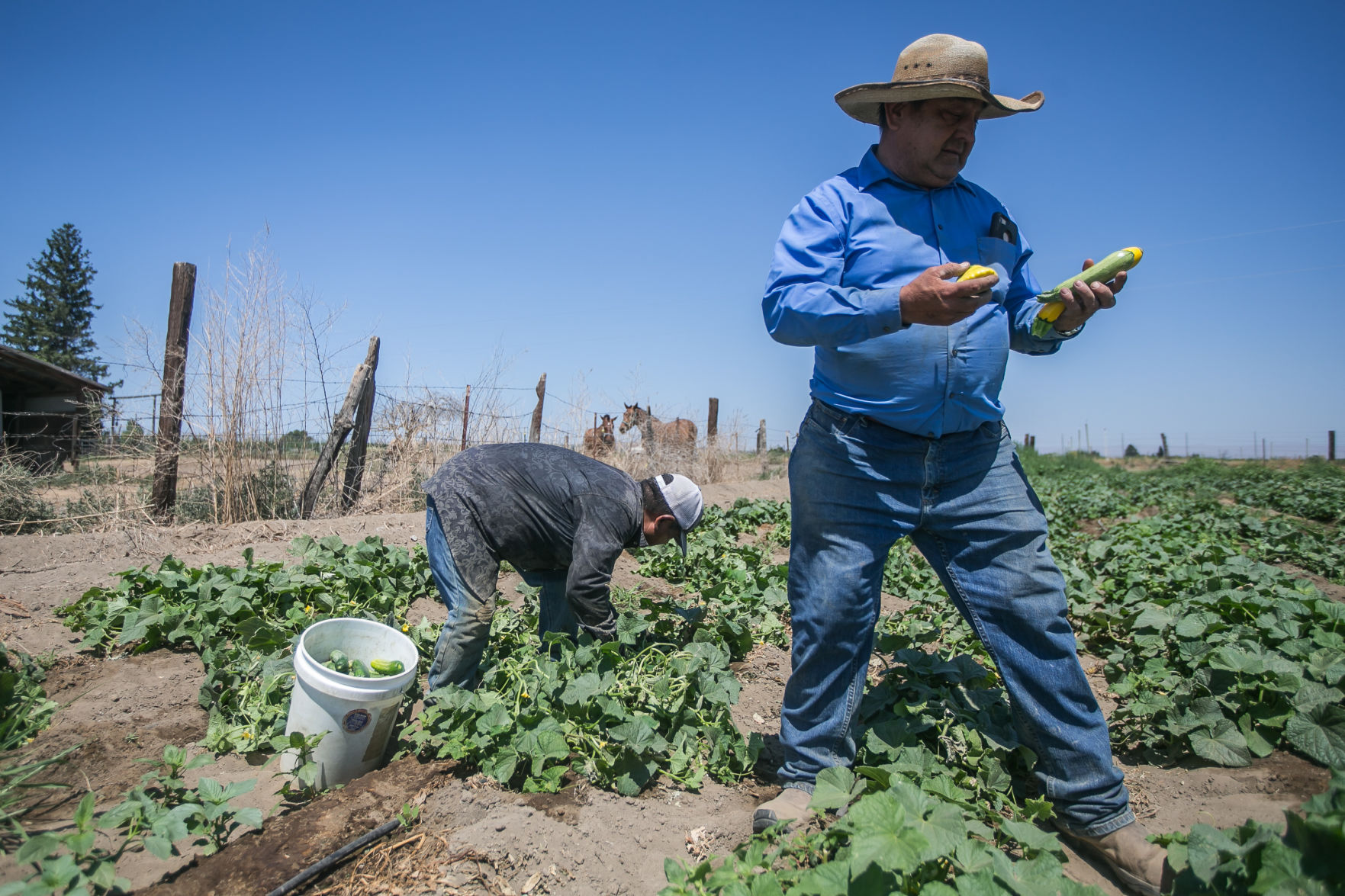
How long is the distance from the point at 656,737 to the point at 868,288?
1.57 meters

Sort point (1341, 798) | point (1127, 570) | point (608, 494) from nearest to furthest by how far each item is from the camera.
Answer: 1. point (1341, 798)
2. point (608, 494)
3. point (1127, 570)

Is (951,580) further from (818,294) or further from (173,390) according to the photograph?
(173,390)

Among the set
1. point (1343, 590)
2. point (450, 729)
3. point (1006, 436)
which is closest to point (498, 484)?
point (450, 729)

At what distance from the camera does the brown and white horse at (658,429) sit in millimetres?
12234

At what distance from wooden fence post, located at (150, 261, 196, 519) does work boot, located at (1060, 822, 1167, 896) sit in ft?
21.4

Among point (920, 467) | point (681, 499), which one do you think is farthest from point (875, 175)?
point (681, 499)

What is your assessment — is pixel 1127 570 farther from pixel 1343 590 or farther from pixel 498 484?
pixel 498 484

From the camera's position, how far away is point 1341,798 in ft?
4.37

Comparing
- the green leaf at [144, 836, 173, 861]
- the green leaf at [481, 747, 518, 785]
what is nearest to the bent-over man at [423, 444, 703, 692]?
the green leaf at [481, 747, 518, 785]

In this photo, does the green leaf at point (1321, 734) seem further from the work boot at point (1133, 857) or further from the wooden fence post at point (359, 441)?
the wooden fence post at point (359, 441)

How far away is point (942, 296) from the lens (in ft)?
5.82

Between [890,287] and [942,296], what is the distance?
19 centimetres

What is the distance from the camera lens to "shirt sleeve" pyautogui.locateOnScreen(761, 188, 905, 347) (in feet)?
6.18

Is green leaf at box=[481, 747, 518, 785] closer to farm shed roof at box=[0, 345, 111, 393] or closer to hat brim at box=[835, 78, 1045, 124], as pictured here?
hat brim at box=[835, 78, 1045, 124]
